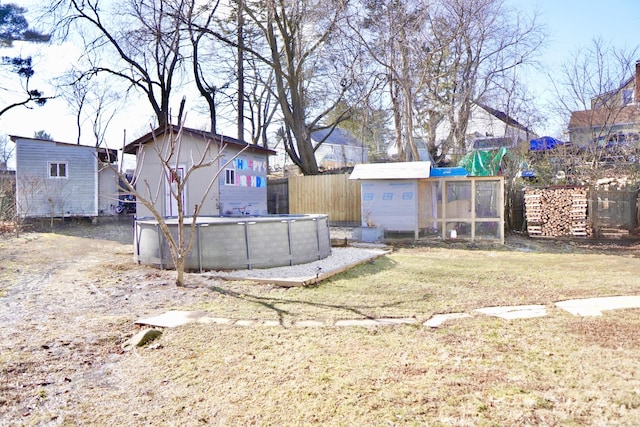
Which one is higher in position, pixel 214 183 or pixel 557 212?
pixel 214 183

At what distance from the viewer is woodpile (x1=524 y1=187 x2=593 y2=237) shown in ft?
37.0

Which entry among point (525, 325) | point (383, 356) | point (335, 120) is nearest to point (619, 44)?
point (335, 120)

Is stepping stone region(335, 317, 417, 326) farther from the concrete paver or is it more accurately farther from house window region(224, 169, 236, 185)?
house window region(224, 169, 236, 185)

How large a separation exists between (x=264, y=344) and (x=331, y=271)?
10.4ft

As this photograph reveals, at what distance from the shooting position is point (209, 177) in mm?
14320

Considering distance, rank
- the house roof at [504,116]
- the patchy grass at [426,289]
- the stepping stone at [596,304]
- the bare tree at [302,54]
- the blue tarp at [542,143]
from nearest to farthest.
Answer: the stepping stone at [596,304] → the patchy grass at [426,289] → the blue tarp at [542,143] → the house roof at [504,116] → the bare tree at [302,54]

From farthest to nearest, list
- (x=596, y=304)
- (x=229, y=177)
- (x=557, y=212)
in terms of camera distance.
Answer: (x=229, y=177) → (x=557, y=212) → (x=596, y=304)

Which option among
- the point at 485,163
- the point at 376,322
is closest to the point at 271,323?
the point at 376,322

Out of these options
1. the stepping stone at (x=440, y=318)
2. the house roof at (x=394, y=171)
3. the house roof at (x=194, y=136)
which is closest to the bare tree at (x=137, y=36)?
the house roof at (x=194, y=136)

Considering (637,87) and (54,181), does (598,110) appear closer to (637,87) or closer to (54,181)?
(637,87)

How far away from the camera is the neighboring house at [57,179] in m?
16.0

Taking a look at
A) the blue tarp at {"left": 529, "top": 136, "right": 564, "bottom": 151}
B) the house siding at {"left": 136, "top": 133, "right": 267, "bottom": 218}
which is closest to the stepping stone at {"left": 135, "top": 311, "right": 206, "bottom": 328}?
the house siding at {"left": 136, "top": 133, "right": 267, "bottom": 218}

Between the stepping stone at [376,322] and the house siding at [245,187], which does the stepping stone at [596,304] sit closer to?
the stepping stone at [376,322]

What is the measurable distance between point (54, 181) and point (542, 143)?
59.5 ft
